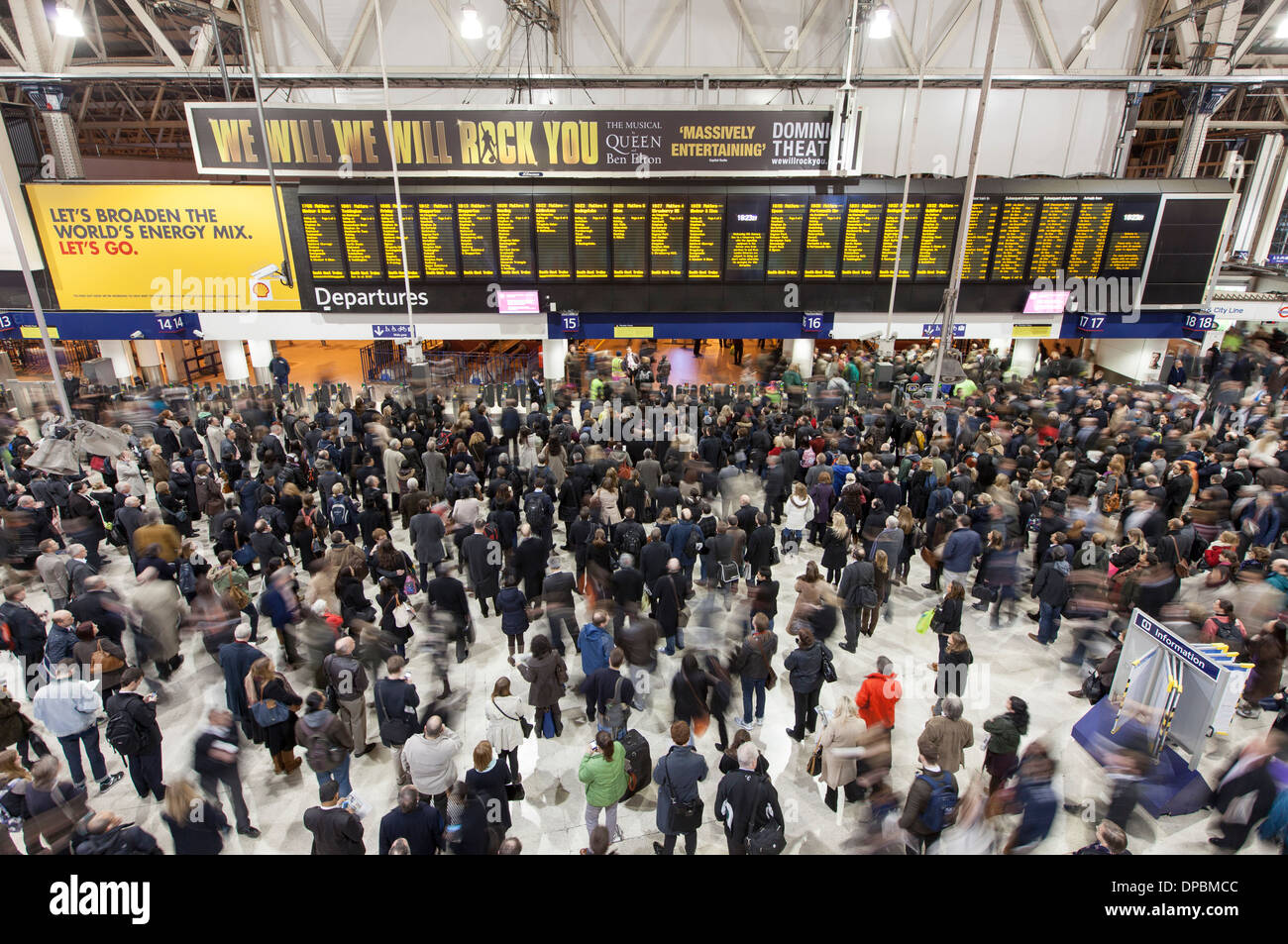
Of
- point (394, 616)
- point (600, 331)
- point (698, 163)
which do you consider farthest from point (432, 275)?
point (394, 616)

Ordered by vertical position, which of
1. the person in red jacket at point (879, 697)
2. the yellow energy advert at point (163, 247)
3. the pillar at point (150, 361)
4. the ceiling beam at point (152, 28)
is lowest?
the person in red jacket at point (879, 697)

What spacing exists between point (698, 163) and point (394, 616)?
10440mm

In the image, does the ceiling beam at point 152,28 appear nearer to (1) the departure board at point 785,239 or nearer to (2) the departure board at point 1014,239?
(1) the departure board at point 785,239

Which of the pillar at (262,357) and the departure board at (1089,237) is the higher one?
the departure board at (1089,237)

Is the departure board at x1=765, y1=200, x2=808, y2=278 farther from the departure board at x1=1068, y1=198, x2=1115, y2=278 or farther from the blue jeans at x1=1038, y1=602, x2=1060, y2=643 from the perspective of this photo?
the blue jeans at x1=1038, y1=602, x2=1060, y2=643

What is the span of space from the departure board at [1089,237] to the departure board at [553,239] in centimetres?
1066

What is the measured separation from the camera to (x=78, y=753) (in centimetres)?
595

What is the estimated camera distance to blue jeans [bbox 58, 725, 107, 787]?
5809mm

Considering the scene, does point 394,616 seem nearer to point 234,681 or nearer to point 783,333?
point 234,681

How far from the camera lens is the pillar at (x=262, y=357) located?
15.9 meters

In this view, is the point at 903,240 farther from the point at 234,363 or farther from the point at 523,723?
the point at 234,363

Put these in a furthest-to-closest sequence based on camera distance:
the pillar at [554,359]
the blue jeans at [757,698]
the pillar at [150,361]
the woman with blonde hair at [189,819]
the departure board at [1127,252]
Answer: the pillar at [150,361], the pillar at [554,359], the departure board at [1127,252], the blue jeans at [757,698], the woman with blonde hair at [189,819]

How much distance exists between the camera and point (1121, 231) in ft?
47.9

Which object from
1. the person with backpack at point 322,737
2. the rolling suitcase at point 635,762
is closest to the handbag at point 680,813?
the rolling suitcase at point 635,762
